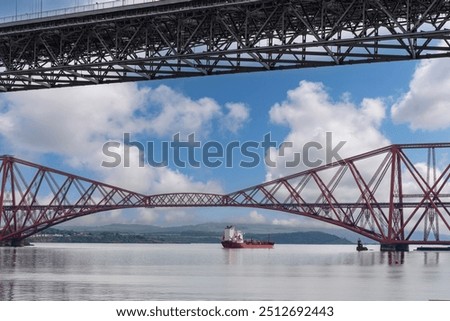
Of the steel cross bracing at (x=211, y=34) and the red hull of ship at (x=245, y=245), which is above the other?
the steel cross bracing at (x=211, y=34)

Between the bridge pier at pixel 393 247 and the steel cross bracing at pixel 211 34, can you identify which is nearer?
the steel cross bracing at pixel 211 34

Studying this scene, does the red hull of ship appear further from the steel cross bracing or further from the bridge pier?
the steel cross bracing

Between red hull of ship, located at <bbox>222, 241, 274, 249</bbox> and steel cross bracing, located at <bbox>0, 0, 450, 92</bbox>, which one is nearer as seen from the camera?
steel cross bracing, located at <bbox>0, 0, 450, 92</bbox>

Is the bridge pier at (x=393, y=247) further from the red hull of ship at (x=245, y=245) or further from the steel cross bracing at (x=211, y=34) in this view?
the steel cross bracing at (x=211, y=34)

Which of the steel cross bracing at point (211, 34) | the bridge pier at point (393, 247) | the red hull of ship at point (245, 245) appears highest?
the steel cross bracing at point (211, 34)

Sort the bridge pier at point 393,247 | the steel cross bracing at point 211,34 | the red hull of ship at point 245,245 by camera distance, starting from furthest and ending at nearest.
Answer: the red hull of ship at point 245,245 → the bridge pier at point 393,247 → the steel cross bracing at point 211,34

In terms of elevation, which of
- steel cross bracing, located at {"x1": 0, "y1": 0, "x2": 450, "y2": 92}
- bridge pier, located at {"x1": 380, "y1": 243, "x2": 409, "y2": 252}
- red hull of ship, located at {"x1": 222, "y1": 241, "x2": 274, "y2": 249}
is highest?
steel cross bracing, located at {"x1": 0, "y1": 0, "x2": 450, "y2": 92}

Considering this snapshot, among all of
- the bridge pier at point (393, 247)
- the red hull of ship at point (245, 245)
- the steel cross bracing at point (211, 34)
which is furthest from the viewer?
the red hull of ship at point (245, 245)

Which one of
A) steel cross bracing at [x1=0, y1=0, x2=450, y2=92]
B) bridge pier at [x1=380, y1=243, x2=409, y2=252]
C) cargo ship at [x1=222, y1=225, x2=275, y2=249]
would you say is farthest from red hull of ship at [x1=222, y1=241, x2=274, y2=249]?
steel cross bracing at [x1=0, y1=0, x2=450, y2=92]

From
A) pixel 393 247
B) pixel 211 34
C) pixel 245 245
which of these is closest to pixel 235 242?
pixel 245 245

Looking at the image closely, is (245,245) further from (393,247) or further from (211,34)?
(211,34)

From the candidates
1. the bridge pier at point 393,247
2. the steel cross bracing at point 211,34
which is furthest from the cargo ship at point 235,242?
the steel cross bracing at point 211,34
